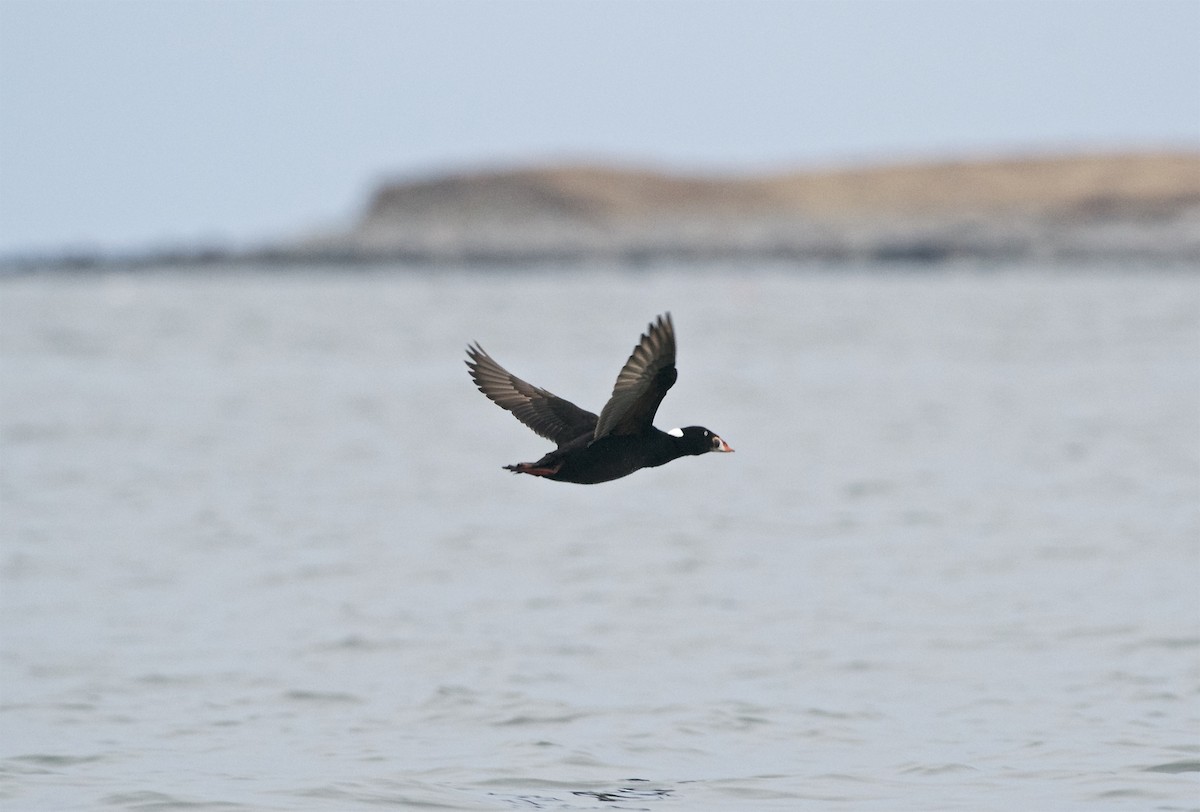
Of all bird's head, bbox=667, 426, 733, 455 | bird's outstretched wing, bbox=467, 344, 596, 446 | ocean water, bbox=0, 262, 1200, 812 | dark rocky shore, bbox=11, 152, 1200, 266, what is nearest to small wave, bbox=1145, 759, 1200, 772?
ocean water, bbox=0, 262, 1200, 812

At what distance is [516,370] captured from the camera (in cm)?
4103

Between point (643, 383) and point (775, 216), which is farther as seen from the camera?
point (775, 216)

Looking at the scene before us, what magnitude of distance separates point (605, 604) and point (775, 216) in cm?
14352

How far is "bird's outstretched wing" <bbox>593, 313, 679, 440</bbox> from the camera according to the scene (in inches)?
394

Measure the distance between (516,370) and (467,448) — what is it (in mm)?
12328

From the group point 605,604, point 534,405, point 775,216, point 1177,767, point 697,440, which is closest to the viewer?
point 697,440

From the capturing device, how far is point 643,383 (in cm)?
1034

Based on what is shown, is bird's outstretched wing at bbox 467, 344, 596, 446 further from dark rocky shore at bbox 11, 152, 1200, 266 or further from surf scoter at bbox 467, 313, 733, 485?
dark rocky shore at bbox 11, 152, 1200, 266

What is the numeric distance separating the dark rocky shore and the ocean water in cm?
9639

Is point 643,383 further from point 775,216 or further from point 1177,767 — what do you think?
point 775,216

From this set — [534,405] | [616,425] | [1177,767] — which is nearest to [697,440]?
[616,425]

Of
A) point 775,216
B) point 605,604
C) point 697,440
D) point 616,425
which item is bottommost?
point 605,604

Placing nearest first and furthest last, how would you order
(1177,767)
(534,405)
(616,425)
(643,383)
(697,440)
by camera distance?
(643,383) → (616,425) → (697,440) → (1177,767) → (534,405)

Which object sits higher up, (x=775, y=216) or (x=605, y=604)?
(x=775, y=216)
